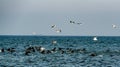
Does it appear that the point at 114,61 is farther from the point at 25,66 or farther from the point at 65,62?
the point at 25,66

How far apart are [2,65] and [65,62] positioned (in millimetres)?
7694

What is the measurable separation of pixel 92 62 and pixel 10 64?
9228 mm

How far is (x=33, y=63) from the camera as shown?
53.3m

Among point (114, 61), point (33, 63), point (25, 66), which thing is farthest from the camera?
point (114, 61)

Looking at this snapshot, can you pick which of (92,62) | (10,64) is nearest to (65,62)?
(92,62)

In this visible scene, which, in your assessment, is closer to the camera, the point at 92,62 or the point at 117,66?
the point at 117,66

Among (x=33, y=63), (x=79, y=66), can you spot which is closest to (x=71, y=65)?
(x=79, y=66)

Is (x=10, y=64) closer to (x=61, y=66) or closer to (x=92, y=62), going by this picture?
(x=61, y=66)

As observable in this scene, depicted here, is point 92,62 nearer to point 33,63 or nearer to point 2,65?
point 33,63

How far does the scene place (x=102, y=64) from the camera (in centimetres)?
5284

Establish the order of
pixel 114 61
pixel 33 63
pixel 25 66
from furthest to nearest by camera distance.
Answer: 1. pixel 114 61
2. pixel 33 63
3. pixel 25 66

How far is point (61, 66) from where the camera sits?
164 feet

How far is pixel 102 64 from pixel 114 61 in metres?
4.21

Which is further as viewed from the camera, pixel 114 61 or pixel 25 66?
pixel 114 61
